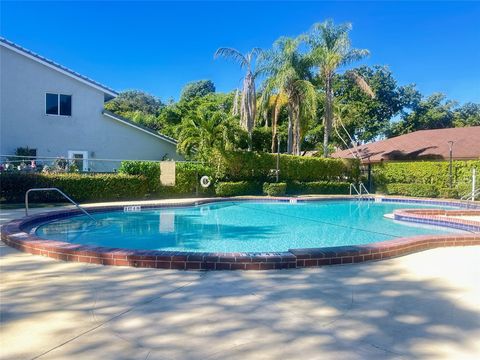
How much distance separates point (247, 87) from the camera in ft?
67.3

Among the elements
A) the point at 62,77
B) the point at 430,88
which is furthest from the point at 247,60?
the point at 430,88

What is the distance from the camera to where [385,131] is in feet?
126

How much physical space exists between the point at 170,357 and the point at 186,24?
1910cm

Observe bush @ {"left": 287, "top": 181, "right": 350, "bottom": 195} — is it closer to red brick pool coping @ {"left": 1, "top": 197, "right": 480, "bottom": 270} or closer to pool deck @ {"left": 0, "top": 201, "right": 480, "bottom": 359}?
red brick pool coping @ {"left": 1, "top": 197, "right": 480, "bottom": 270}

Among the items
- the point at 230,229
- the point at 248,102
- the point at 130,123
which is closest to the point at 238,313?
the point at 230,229

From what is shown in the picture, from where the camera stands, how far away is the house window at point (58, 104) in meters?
19.7

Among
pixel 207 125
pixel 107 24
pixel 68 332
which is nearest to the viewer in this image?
pixel 68 332

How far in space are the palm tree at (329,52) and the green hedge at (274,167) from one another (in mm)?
2588

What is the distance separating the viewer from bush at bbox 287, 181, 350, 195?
2195 cm

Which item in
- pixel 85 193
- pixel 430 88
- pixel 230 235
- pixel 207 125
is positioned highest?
pixel 430 88

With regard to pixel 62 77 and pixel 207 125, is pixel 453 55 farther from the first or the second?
pixel 62 77

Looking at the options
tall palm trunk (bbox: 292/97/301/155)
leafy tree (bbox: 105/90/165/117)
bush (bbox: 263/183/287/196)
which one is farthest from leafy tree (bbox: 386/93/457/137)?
leafy tree (bbox: 105/90/165/117)

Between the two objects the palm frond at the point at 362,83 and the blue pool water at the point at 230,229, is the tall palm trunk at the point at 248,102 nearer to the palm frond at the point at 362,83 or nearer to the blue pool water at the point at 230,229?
the blue pool water at the point at 230,229

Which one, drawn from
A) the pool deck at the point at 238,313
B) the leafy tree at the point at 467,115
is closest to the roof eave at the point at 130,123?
the pool deck at the point at 238,313
